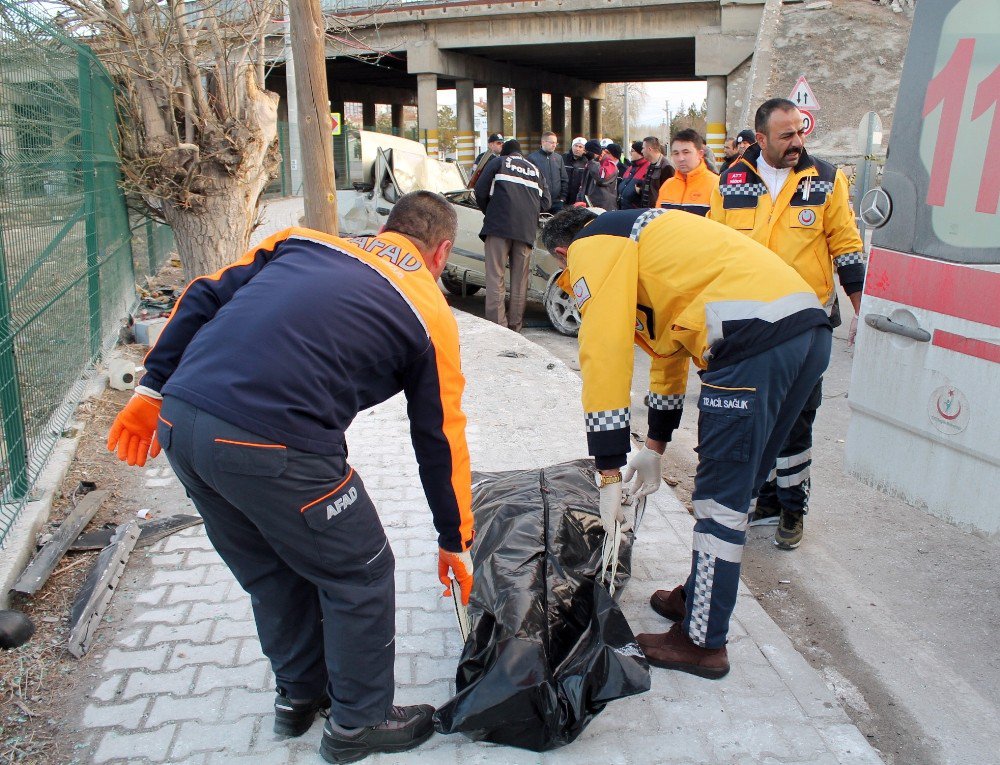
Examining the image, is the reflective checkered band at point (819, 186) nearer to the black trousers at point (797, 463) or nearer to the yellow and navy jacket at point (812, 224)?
Answer: the yellow and navy jacket at point (812, 224)

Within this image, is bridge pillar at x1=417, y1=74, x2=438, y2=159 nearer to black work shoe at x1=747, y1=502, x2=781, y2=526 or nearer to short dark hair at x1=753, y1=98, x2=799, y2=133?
short dark hair at x1=753, y1=98, x2=799, y2=133

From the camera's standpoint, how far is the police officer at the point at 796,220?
4.08 m

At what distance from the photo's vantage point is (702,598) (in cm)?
292

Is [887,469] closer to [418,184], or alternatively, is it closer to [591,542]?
[591,542]

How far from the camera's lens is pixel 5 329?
12.2 feet

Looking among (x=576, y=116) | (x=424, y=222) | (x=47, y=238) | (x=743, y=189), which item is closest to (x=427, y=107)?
(x=576, y=116)

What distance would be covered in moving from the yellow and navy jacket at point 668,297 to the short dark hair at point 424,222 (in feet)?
1.86

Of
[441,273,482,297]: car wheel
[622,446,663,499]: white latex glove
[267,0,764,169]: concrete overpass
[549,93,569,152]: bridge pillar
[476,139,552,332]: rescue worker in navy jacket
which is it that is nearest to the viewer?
[622,446,663,499]: white latex glove

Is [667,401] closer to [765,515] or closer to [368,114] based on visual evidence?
[765,515]

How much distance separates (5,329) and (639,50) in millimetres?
30874

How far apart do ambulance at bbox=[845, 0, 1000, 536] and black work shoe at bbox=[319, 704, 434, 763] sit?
168 cm

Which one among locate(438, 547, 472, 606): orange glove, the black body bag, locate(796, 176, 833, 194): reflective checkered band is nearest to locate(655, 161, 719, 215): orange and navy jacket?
locate(796, 176, 833, 194): reflective checkered band

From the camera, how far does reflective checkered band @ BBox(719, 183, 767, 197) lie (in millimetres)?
4262

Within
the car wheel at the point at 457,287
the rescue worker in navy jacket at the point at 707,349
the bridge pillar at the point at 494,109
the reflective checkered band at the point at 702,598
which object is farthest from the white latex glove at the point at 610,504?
the bridge pillar at the point at 494,109
